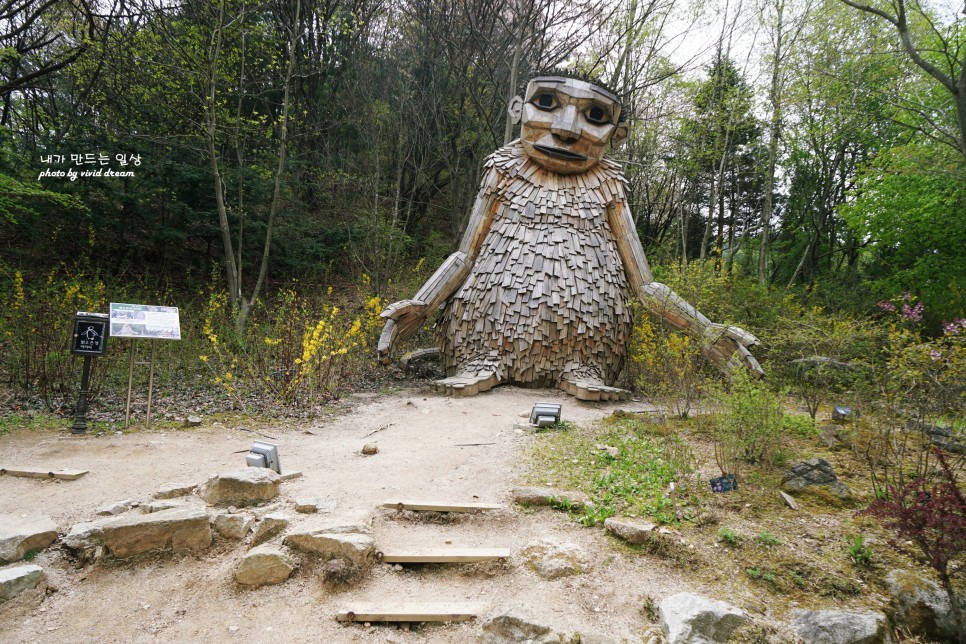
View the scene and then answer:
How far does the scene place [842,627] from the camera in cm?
207

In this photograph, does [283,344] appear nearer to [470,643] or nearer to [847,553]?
[470,643]

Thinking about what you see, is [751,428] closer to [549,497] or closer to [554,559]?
[549,497]

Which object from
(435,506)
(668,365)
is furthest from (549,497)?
(668,365)

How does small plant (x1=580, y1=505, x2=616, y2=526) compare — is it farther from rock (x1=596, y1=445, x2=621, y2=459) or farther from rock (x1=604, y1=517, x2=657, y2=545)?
rock (x1=596, y1=445, x2=621, y2=459)

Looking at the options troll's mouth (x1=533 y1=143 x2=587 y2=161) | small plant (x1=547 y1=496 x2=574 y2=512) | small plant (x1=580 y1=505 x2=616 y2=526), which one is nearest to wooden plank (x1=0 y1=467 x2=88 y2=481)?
small plant (x1=547 y1=496 x2=574 y2=512)

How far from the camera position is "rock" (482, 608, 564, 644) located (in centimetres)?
207

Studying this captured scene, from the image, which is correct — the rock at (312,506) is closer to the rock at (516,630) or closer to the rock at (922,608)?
the rock at (516,630)

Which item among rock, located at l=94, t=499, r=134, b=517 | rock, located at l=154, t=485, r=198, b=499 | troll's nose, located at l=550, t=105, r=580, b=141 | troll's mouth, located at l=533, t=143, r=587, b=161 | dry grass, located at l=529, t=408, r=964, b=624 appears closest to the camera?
dry grass, located at l=529, t=408, r=964, b=624

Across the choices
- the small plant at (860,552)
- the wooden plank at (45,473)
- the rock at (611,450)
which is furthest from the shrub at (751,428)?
the wooden plank at (45,473)

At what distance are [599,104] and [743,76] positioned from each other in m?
7.84

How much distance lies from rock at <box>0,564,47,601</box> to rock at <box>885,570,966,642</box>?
152 inches

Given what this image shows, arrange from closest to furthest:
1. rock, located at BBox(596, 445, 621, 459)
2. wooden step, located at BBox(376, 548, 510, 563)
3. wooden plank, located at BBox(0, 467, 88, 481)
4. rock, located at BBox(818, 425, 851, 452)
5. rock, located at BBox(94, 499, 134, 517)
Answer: wooden step, located at BBox(376, 548, 510, 563)
rock, located at BBox(94, 499, 134, 517)
wooden plank, located at BBox(0, 467, 88, 481)
rock, located at BBox(596, 445, 621, 459)
rock, located at BBox(818, 425, 851, 452)

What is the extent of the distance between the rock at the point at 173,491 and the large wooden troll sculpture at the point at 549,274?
273cm

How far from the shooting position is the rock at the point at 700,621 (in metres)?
2.07
